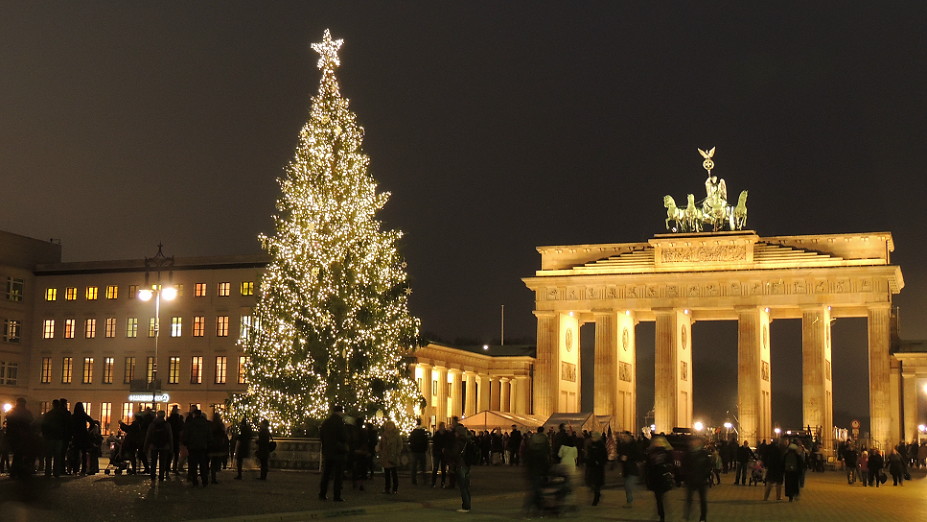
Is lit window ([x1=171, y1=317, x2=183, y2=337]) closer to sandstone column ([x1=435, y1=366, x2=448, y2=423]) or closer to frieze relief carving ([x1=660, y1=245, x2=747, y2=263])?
sandstone column ([x1=435, y1=366, x2=448, y2=423])

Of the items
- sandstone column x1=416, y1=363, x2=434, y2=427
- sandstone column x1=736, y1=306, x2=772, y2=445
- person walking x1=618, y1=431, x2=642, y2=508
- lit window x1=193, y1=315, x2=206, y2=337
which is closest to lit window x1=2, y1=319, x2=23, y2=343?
lit window x1=193, y1=315, x2=206, y2=337

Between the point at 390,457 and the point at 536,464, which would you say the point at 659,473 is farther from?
the point at 390,457

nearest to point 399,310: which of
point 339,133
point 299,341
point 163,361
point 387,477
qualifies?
point 299,341

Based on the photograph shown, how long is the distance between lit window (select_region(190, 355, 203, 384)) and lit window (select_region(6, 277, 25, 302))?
527 inches

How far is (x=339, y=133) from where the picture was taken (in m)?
38.8

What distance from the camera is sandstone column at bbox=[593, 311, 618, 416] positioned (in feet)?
271

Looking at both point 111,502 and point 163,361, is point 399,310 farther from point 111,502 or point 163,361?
point 163,361

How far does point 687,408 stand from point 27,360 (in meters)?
45.2

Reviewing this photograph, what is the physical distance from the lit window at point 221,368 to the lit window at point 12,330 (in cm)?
1455

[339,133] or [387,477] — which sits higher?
[339,133]

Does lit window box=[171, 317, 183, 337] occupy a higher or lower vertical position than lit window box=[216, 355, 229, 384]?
higher

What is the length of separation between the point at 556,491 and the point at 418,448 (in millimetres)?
9917

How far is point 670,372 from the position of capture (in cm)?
8106

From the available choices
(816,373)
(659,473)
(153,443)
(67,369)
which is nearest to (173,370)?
(67,369)
